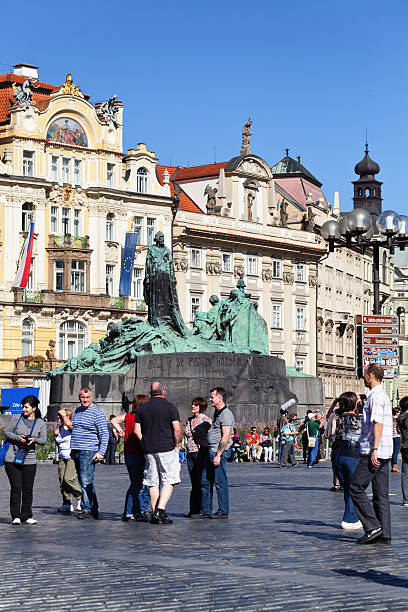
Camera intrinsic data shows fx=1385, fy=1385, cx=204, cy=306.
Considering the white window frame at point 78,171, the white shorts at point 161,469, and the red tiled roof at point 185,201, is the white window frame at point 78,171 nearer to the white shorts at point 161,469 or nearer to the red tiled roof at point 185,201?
the red tiled roof at point 185,201

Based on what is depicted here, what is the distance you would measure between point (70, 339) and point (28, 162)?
916cm

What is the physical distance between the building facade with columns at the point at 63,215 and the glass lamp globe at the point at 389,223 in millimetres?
45210

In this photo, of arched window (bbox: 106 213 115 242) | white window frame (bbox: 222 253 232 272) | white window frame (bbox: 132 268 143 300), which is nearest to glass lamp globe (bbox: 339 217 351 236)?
arched window (bbox: 106 213 115 242)

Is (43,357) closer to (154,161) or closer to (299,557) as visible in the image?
(154,161)

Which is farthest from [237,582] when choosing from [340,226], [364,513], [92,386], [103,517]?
[92,386]

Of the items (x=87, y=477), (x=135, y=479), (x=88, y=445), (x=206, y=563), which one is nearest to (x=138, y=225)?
(x=88, y=445)

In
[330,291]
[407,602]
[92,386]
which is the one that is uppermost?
[330,291]

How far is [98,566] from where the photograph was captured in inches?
427

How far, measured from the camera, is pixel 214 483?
16.4 metres

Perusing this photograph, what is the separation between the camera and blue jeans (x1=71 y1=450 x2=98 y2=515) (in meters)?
16.2

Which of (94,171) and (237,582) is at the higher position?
(94,171)

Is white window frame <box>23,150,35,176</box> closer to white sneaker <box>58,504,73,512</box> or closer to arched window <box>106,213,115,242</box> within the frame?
arched window <box>106,213,115,242</box>

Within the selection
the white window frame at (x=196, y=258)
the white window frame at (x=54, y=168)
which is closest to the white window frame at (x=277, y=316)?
the white window frame at (x=196, y=258)

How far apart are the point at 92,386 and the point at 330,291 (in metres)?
56.0
